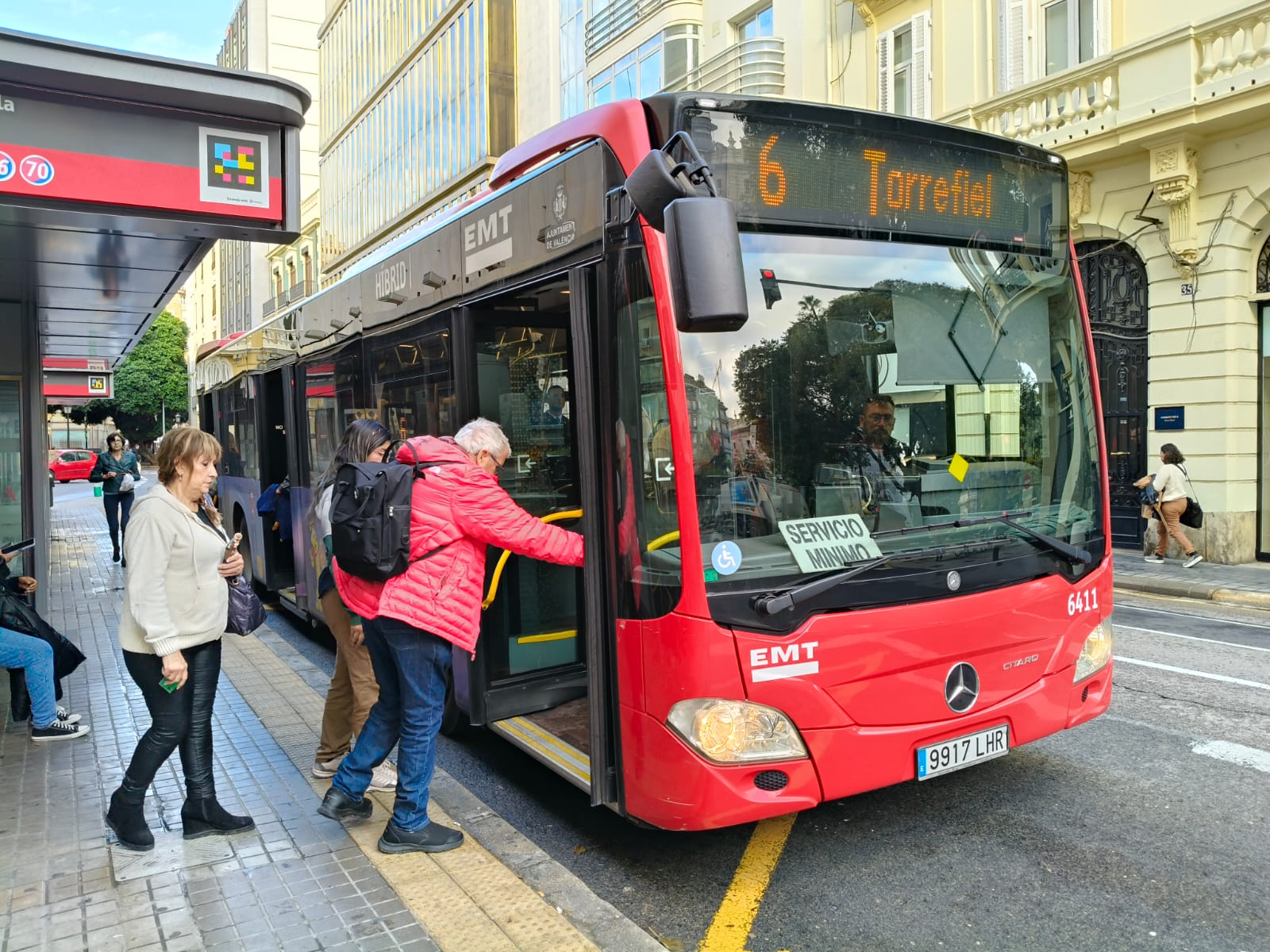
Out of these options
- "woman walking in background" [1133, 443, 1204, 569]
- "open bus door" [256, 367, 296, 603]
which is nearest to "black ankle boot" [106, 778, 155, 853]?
"open bus door" [256, 367, 296, 603]

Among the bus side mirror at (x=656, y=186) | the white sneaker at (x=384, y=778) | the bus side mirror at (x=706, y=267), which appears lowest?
the white sneaker at (x=384, y=778)

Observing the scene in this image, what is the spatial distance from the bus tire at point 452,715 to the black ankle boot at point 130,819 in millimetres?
1589

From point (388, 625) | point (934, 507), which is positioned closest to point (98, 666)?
point (388, 625)

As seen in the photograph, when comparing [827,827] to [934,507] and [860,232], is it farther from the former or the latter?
[860,232]

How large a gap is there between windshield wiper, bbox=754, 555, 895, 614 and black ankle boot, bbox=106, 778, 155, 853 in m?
2.65

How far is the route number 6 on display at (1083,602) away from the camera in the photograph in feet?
13.9

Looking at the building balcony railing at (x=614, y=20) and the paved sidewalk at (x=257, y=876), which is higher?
the building balcony railing at (x=614, y=20)

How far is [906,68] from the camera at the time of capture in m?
17.5

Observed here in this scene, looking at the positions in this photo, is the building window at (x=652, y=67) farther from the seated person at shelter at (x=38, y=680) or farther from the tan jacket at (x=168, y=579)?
the tan jacket at (x=168, y=579)

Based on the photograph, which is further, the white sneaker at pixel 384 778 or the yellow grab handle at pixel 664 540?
the white sneaker at pixel 384 778

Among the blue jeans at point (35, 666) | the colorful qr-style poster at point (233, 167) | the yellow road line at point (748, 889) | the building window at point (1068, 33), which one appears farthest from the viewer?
the building window at point (1068, 33)

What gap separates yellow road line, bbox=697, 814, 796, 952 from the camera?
3.46 m

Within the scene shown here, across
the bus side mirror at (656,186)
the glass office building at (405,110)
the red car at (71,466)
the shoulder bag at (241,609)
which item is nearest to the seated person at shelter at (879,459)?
the bus side mirror at (656,186)

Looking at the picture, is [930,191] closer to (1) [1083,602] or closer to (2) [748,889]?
(1) [1083,602]
